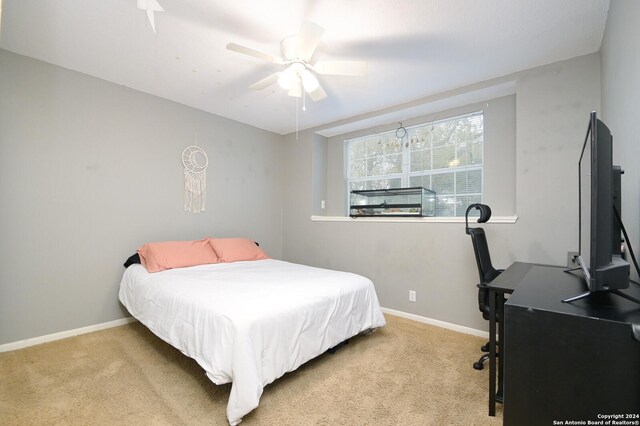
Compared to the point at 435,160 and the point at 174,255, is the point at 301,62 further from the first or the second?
the point at 174,255

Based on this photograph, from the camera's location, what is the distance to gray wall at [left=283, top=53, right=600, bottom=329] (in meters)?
2.31

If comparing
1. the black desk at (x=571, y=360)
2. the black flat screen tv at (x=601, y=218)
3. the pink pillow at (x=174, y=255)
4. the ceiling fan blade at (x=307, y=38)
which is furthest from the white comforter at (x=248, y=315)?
the ceiling fan blade at (x=307, y=38)

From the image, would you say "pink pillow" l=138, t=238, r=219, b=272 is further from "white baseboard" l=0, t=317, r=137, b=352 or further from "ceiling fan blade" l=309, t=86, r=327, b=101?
"ceiling fan blade" l=309, t=86, r=327, b=101

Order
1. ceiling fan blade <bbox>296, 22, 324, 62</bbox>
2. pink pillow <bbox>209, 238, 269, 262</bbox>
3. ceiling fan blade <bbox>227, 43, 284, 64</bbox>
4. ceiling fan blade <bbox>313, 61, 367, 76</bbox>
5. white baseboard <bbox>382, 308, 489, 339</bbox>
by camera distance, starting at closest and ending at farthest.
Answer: ceiling fan blade <bbox>296, 22, 324, 62</bbox>
ceiling fan blade <bbox>227, 43, 284, 64</bbox>
ceiling fan blade <bbox>313, 61, 367, 76</bbox>
white baseboard <bbox>382, 308, 489, 339</bbox>
pink pillow <bbox>209, 238, 269, 262</bbox>

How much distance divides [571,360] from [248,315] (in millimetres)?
1424

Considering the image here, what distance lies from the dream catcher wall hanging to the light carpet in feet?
5.15

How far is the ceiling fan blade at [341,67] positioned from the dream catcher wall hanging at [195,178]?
211cm

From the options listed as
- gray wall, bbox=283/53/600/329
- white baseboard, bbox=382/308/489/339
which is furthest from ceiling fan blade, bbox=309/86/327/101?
white baseboard, bbox=382/308/489/339

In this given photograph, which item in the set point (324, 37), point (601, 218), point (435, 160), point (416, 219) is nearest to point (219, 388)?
point (601, 218)

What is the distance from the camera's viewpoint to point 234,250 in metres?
3.38

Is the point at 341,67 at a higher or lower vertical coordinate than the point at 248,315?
higher

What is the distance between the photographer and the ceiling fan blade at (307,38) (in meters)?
1.73

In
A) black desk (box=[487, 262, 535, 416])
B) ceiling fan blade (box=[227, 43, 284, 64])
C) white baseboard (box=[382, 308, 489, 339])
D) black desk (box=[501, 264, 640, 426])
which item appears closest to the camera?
black desk (box=[501, 264, 640, 426])

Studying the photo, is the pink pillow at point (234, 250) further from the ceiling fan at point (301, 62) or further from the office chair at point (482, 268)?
the office chair at point (482, 268)
